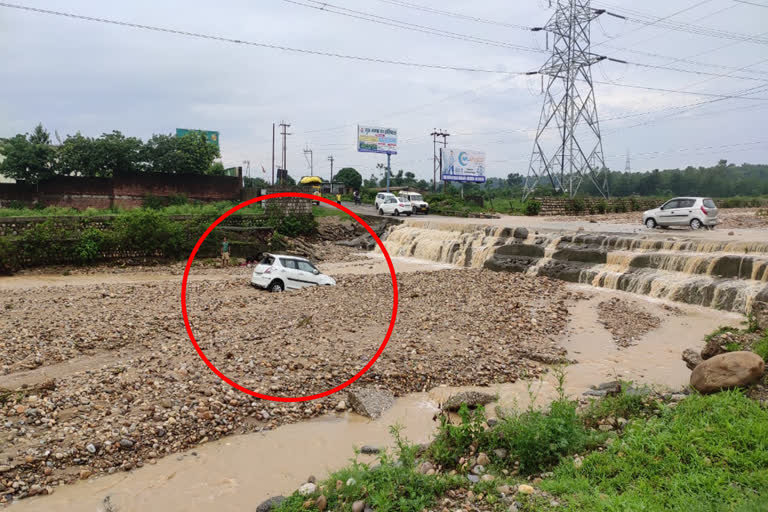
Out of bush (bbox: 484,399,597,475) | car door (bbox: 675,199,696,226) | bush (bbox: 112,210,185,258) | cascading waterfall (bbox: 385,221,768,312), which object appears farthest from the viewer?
bush (bbox: 112,210,185,258)

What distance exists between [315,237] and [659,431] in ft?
92.5

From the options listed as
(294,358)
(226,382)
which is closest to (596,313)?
(294,358)

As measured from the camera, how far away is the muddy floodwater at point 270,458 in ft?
17.1

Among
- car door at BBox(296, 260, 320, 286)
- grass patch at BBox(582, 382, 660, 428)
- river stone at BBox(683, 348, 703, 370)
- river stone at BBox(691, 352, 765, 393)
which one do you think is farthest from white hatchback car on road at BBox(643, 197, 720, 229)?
grass patch at BBox(582, 382, 660, 428)

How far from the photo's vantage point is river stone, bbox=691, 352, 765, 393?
5.66 m

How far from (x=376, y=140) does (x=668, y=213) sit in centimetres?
3368

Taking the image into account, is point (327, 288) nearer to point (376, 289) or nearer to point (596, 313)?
point (376, 289)

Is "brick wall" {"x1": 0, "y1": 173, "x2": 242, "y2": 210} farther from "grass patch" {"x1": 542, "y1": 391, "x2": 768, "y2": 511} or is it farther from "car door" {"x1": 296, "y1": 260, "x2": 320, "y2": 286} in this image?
"grass patch" {"x1": 542, "y1": 391, "x2": 768, "y2": 511}

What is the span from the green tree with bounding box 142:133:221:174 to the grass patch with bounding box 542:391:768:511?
130 feet

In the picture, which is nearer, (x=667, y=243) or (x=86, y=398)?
(x=86, y=398)

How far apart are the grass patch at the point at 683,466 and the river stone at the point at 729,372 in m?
0.42

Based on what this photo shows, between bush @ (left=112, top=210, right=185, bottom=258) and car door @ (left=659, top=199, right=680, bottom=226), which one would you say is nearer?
bush @ (left=112, top=210, right=185, bottom=258)

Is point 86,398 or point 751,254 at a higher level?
point 751,254

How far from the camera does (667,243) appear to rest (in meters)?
18.2
